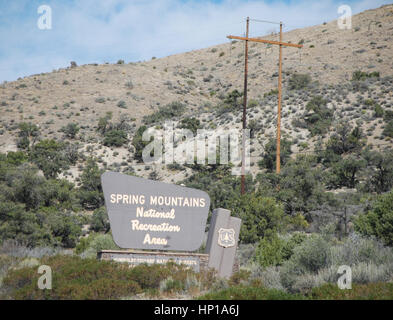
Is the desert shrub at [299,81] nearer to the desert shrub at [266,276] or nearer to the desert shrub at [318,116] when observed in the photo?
the desert shrub at [318,116]

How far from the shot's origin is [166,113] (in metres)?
60.8

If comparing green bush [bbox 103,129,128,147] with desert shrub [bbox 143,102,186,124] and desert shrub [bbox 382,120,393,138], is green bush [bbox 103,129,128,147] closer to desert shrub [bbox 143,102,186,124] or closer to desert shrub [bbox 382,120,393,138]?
desert shrub [bbox 143,102,186,124]

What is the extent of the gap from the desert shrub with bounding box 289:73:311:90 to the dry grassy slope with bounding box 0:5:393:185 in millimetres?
2470

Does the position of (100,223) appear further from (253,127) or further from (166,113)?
(166,113)

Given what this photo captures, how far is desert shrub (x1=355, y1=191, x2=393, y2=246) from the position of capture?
54.9 feet

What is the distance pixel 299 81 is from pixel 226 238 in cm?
4957

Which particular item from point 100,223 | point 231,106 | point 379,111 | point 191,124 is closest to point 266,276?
point 100,223

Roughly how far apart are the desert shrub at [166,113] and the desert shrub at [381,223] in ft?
135

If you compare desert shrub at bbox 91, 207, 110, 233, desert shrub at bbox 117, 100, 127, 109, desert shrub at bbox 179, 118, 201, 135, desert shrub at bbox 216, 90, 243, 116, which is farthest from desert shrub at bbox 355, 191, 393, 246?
desert shrub at bbox 117, 100, 127, 109
